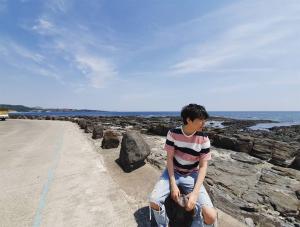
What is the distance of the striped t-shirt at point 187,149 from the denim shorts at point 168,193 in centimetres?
14

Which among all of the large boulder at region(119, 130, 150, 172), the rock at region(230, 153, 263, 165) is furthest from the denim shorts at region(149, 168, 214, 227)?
the rock at region(230, 153, 263, 165)

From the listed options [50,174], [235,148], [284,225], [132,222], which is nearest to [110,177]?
[50,174]

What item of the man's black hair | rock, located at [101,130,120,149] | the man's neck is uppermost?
the man's black hair

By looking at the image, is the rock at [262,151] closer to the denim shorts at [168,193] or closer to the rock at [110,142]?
the rock at [110,142]

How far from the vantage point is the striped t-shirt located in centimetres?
415

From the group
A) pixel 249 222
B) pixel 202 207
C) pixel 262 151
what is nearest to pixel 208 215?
pixel 202 207

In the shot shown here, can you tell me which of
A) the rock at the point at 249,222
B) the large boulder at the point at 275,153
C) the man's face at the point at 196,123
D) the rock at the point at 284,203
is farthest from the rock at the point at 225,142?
the man's face at the point at 196,123

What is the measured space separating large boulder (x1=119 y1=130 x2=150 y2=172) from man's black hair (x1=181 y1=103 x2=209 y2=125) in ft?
13.4

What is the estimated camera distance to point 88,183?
6785mm

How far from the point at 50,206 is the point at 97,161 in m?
4.13

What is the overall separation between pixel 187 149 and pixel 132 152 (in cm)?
403

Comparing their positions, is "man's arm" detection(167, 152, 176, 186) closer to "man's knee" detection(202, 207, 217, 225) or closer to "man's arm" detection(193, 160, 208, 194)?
"man's arm" detection(193, 160, 208, 194)

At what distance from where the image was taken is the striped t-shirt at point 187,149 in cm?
415

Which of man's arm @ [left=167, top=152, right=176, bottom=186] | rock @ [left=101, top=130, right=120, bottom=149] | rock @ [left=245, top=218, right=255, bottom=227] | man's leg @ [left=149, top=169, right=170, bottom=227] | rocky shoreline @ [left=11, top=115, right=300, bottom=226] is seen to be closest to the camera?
man's leg @ [left=149, top=169, right=170, bottom=227]
